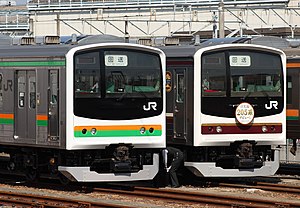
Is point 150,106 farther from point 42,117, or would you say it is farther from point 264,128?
point 264,128

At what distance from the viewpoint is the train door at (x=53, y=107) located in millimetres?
17078

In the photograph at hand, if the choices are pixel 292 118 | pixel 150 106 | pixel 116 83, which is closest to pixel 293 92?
pixel 292 118

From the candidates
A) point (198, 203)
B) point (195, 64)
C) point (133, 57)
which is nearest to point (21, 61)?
point (133, 57)

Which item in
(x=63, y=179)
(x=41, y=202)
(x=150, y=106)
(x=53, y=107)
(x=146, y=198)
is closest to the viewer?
(x=41, y=202)

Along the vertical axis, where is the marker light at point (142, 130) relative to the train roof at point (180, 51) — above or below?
below

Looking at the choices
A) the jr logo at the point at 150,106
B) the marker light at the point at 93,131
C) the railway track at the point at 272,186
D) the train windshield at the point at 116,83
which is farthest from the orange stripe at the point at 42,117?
the railway track at the point at 272,186

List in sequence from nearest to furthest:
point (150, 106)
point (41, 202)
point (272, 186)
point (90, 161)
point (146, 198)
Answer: point (41, 202)
point (146, 198)
point (90, 161)
point (150, 106)
point (272, 186)

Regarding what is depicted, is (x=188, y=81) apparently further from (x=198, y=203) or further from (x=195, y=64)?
(x=198, y=203)

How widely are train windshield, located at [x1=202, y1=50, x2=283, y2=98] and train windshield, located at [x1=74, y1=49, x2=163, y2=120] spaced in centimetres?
107

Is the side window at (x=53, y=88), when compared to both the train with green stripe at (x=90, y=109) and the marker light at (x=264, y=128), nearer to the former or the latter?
the train with green stripe at (x=90, y=109)

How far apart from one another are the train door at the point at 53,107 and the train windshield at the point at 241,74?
3.00m

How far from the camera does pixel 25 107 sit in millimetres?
18078

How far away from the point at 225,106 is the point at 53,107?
11.5ft

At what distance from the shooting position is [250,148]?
18.4 meters
